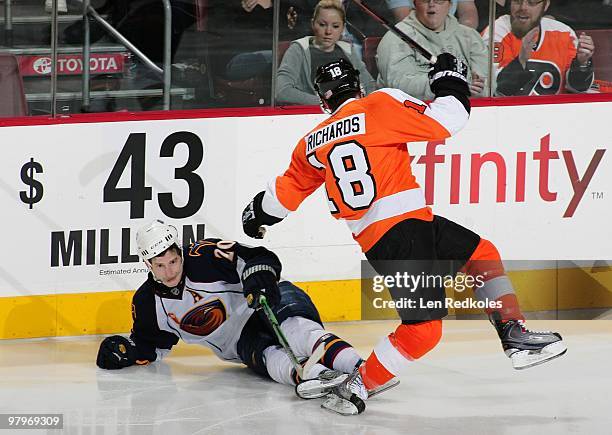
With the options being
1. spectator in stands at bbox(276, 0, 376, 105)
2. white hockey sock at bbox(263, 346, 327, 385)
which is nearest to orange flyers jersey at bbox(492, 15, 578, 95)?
spectator in stands at bbox(276, 0, 376, 105)

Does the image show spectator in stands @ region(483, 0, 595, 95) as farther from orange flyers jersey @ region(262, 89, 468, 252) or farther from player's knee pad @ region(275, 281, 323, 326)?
orange flyers jersey @ region(262, 89, 468, 252)

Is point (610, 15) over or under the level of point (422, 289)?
over

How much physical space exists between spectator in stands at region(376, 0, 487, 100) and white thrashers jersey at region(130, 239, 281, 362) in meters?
1.47

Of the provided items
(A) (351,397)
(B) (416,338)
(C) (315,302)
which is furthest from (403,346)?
(C) (315,302)

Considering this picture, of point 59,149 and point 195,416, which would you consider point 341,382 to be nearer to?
point 195,416

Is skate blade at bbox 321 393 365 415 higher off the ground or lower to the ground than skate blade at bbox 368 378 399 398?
lower

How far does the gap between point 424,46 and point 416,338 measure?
6.73ft

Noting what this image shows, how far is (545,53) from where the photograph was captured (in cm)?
582

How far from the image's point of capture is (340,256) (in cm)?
568

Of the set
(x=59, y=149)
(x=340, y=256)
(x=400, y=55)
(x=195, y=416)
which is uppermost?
(x=400, y=55)

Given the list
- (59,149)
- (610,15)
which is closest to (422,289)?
(59,149)

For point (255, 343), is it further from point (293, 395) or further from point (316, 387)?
point (316, 387)

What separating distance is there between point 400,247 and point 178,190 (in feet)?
5.31

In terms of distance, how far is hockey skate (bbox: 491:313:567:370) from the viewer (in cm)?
411
